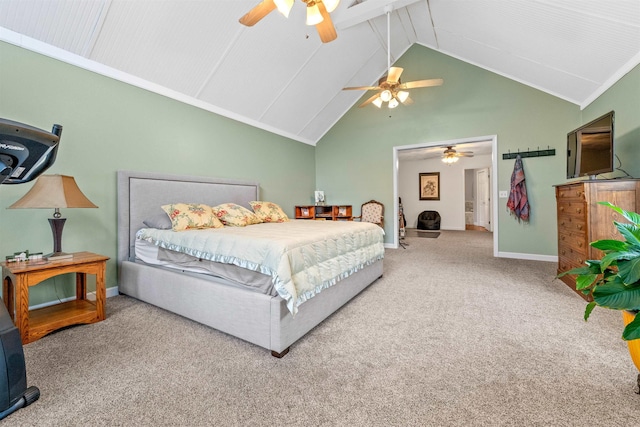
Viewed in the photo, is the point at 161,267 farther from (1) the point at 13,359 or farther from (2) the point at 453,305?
(2) the point at 453,305

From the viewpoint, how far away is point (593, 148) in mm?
2768

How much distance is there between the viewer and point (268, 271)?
180cm

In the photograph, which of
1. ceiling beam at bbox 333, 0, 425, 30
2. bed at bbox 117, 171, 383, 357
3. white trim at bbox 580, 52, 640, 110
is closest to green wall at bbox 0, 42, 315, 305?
bed at bbox 117, 171, 383, 357

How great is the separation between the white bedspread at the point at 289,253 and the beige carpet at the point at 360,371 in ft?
1.33

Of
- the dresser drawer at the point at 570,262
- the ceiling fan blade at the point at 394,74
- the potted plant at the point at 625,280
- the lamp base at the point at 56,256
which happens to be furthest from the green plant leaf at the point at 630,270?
the lamp base at the point at 56,256

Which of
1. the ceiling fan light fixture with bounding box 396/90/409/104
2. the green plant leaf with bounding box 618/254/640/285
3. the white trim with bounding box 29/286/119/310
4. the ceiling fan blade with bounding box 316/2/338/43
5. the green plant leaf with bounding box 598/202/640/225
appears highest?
the ceiling fan blade with bounding box 316/2/338/43

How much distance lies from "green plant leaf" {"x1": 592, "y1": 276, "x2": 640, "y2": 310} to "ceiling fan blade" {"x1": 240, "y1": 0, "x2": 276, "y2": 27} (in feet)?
9.26

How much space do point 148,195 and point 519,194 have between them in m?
5.49

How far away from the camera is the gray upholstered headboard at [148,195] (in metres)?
2.94

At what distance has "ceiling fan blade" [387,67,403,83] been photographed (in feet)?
10.9

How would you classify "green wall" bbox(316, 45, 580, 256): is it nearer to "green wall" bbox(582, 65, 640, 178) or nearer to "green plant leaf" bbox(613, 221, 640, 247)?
"green wall" bbox(582, 65, 640, 178)

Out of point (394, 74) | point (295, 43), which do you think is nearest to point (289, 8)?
point (394, 74)

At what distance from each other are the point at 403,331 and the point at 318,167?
193 inches

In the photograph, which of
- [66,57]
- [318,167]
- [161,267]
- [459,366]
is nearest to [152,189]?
[161,267]
